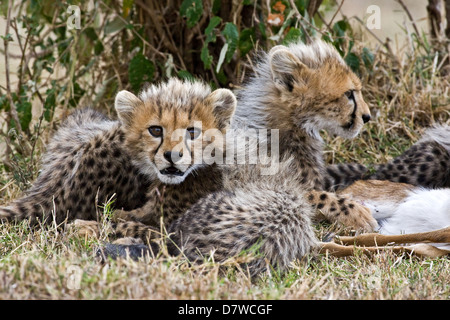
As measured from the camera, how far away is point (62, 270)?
2.62 metres

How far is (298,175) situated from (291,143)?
0.84 feet

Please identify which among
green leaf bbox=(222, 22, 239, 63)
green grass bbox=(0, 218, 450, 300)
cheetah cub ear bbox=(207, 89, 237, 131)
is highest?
green leaf bbox=(222, 22, 239, 63)

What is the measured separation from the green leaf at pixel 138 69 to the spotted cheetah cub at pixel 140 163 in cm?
98

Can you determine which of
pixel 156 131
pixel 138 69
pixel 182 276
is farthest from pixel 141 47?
pixel 182 276

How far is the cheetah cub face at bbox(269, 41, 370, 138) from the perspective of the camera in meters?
4.25

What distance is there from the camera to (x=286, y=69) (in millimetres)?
4297

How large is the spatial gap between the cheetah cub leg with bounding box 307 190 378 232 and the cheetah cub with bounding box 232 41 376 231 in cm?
5

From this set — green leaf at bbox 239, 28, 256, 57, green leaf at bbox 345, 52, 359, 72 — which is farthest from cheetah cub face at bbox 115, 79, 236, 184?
green leaf at bbox 345, 52, 359, 72

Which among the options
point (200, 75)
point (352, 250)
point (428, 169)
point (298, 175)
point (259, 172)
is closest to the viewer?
point (352, 250)

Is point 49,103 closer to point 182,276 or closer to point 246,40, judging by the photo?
point 246,40

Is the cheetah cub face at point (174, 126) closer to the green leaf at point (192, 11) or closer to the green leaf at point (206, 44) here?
the green leaf at point (206, 44)

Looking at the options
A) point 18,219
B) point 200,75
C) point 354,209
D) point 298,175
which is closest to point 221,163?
point 298,175

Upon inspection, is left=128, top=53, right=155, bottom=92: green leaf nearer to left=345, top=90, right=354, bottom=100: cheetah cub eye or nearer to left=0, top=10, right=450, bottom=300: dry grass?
left=0, top=10, right=450, bottom=300: dry grass
